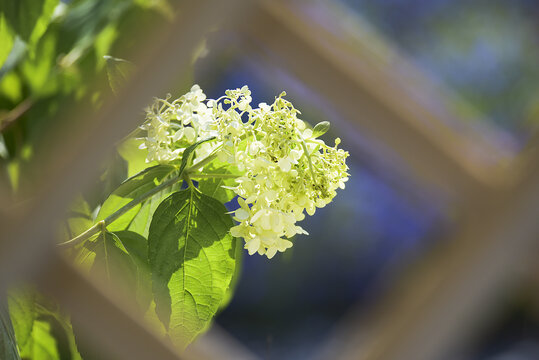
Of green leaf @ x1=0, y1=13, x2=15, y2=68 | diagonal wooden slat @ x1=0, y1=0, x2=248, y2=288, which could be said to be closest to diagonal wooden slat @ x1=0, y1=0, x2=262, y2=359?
diagonal wooden slat @ x1=0, y1=0, x2=248, y2=288

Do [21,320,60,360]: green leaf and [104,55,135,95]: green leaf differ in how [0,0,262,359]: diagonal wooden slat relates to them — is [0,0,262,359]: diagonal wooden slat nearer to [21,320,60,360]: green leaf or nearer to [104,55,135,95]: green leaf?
[104,55,135,95]: green leaf

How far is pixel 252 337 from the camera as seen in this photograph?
9.77 feet

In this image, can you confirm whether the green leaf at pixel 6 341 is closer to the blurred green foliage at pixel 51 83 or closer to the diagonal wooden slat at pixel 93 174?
the blurred green foliage at pixel 51 83

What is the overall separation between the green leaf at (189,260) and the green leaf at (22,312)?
12 cm

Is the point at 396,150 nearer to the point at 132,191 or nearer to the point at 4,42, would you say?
the point at 132,191

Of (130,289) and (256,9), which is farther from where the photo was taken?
(130,289)

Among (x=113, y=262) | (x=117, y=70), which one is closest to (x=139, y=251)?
(x=113, y=262)

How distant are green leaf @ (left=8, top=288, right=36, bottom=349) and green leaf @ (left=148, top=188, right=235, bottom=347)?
122 mm

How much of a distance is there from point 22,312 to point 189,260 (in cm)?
16

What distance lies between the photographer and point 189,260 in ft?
1.40

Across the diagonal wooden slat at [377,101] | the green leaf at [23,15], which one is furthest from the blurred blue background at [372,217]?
the diagonal wooden slat at [377,101]

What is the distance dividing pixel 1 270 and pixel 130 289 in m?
0.24

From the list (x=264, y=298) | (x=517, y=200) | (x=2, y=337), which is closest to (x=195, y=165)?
(x=2, y=337)

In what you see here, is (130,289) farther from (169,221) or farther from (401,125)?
(401,125)
